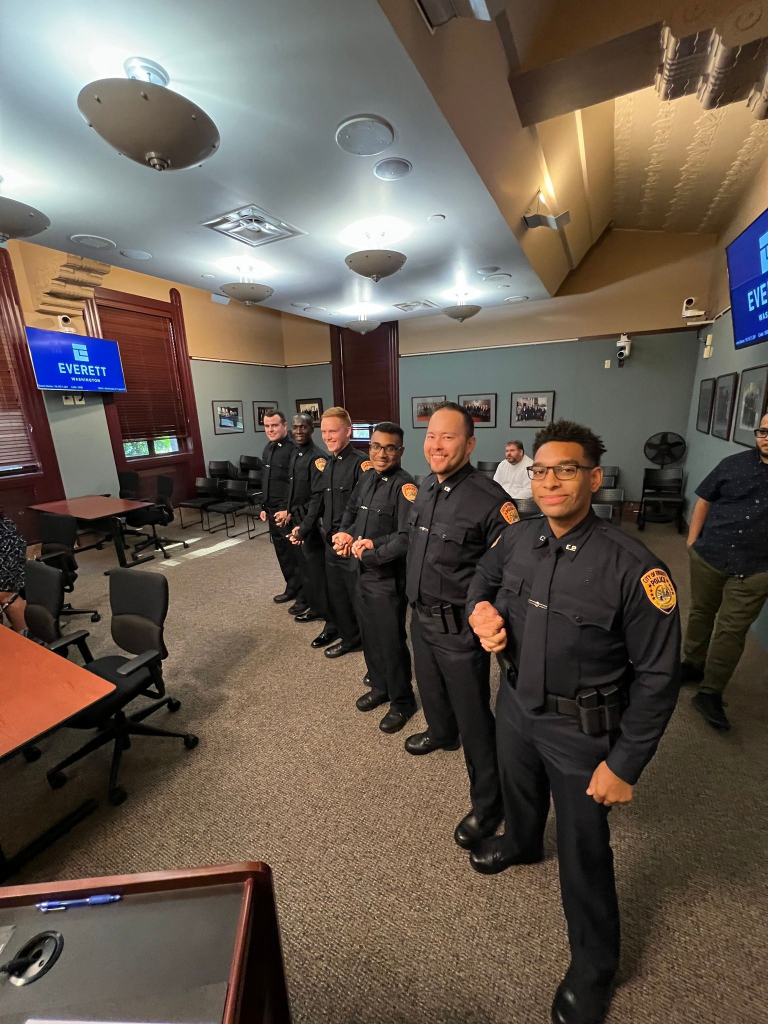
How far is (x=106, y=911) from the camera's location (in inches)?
33.8

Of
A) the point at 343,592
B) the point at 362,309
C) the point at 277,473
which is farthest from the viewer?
the point at 362,309

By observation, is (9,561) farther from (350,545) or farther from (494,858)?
(494,858)

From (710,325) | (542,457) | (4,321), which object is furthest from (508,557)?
(4,321)

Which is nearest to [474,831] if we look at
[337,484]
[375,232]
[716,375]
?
[337,484]

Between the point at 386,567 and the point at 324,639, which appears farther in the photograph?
the point at 324,639

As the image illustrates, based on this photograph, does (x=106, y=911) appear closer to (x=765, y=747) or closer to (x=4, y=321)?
(x=765, y=747)

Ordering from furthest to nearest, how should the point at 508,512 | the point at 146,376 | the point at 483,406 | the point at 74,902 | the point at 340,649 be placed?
the point at 483,406
the point at 146,376
the point at 340,649
the point at 508,512
the point at 74,902

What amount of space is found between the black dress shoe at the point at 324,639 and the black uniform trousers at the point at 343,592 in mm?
117

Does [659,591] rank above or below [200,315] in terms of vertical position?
below

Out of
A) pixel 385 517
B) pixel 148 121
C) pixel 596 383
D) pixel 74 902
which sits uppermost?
pixel 148 121

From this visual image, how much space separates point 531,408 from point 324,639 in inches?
246

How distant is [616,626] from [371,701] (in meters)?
1.98

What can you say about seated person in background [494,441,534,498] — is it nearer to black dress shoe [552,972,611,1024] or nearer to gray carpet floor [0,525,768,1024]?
gray carpet floor [0,525,768,1024]

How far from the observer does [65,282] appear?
5.78 meters
